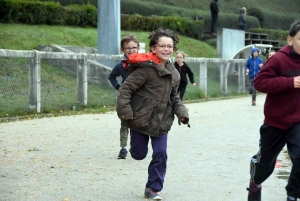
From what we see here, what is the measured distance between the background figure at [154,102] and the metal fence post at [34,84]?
30.7 feet

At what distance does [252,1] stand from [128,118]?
128 feet

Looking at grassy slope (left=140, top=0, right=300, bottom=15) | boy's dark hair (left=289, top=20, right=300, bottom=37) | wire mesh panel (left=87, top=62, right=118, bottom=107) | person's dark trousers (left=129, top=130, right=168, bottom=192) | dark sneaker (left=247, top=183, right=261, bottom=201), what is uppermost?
grassy slope (left=140, top=0, right=300, bottom=15)

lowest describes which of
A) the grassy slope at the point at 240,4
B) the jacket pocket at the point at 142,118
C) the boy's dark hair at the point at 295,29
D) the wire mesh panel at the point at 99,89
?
the wire mesh panel at the point at 99,89

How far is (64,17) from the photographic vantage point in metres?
28.6

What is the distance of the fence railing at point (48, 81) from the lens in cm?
1592

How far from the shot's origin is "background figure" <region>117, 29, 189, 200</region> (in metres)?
7.45

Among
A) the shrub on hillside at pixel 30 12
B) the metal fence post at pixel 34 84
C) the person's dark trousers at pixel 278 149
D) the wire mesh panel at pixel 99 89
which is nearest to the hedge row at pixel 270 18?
the shrub on hillside at pixel 30 12

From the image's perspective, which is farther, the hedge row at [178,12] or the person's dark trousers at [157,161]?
the hedge row at [178,12]

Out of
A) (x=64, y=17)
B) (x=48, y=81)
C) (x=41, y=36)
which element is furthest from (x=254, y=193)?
(x=64, y=17)

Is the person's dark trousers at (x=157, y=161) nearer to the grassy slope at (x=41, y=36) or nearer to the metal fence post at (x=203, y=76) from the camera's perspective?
the grassy slope at (x=41, y=36)

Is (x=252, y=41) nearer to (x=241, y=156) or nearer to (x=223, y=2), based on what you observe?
(x=223, y=2)

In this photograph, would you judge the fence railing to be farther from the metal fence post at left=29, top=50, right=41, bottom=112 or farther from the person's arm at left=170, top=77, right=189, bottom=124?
the person's arm at left=170, top=77, right=189, bottom=124

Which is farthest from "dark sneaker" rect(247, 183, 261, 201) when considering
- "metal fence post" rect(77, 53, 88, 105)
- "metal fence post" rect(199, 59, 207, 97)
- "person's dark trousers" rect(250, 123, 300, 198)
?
A: "metal fence post" rect(199, 59, 207, 97)

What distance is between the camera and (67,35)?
27.4m
